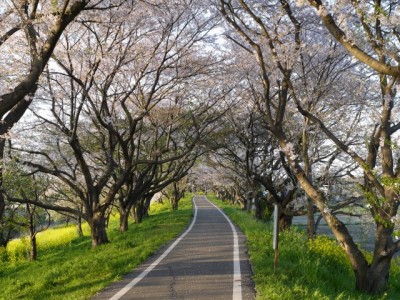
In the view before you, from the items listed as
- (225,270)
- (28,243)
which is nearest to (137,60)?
(225,270)

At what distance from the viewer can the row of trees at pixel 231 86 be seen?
8156 mm

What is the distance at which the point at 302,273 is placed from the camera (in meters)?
9.09

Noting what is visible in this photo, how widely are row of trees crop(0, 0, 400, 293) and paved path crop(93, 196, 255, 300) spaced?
255cm

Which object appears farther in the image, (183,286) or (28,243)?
(28,243)

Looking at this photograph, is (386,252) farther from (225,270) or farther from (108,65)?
(108,65)

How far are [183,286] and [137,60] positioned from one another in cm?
1014

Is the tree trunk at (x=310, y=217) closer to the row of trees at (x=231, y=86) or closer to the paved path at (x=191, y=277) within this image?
the row of trees at (x=231, y=86)

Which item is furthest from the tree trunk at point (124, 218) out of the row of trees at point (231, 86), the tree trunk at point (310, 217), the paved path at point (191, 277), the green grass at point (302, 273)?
the tree trunk at point (310, 217)

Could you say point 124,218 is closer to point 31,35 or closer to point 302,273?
point 302,273

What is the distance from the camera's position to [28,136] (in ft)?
67.2

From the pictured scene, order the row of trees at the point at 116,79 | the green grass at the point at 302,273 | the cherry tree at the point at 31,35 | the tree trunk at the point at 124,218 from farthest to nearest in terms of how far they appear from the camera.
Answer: the tree trunk at the point at 124,218 → the row of trees at the point at 116,79 → the green grass at the point at 302,273 → the cherry tree at the point at 31,35

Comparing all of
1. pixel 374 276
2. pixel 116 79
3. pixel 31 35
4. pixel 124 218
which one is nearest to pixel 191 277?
pixel 374 276

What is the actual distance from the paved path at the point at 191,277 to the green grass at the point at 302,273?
0.35 metres

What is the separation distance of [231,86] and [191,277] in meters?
12.0
